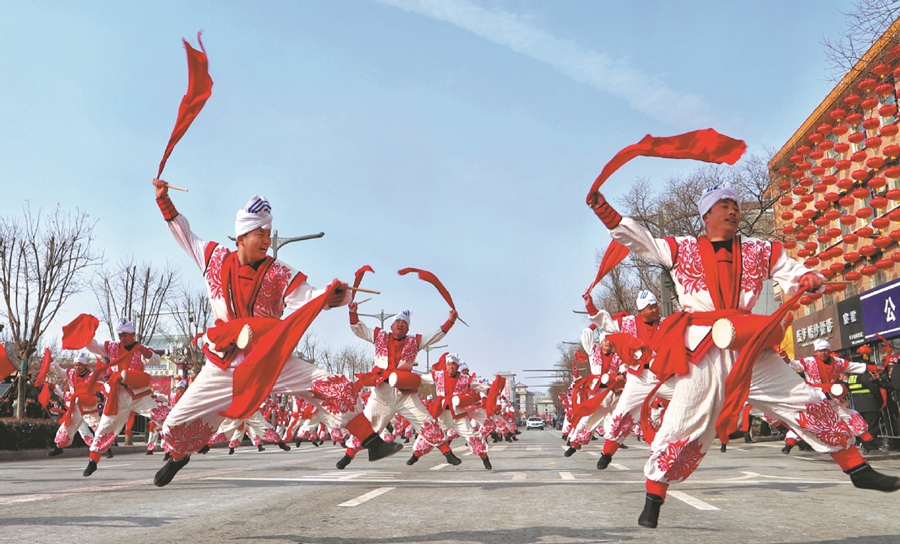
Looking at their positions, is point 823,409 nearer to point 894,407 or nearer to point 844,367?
point 844,367

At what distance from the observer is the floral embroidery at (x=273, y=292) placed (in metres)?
5.64

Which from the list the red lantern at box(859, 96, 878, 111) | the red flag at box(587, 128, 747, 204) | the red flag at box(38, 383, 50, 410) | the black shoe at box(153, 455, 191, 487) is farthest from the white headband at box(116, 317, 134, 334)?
the red lantern at box(859, 96, 878, 111)

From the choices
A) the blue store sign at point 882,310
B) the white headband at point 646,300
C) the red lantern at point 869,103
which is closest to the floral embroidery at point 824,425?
the white headband at point 646,300

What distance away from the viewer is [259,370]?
5.24 meters

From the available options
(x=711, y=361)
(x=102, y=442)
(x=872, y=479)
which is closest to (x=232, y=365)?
(x=711, y=361)

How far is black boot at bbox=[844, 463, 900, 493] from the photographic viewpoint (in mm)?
4523

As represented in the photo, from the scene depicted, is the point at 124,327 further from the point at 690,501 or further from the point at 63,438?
the point at 690,501

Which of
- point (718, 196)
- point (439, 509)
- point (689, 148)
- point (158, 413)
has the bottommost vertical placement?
point (439, 509)

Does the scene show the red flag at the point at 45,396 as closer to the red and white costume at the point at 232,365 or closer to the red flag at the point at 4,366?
the red flag at the point at 4,366

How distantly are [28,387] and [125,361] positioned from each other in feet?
52.6

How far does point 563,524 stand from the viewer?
583 cm

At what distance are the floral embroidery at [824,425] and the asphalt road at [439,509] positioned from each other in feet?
2.46

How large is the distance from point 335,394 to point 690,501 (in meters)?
3.66

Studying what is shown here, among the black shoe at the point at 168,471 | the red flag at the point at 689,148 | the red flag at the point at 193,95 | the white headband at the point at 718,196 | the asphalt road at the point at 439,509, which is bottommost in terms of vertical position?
the asphalt road at the point at 439,509
